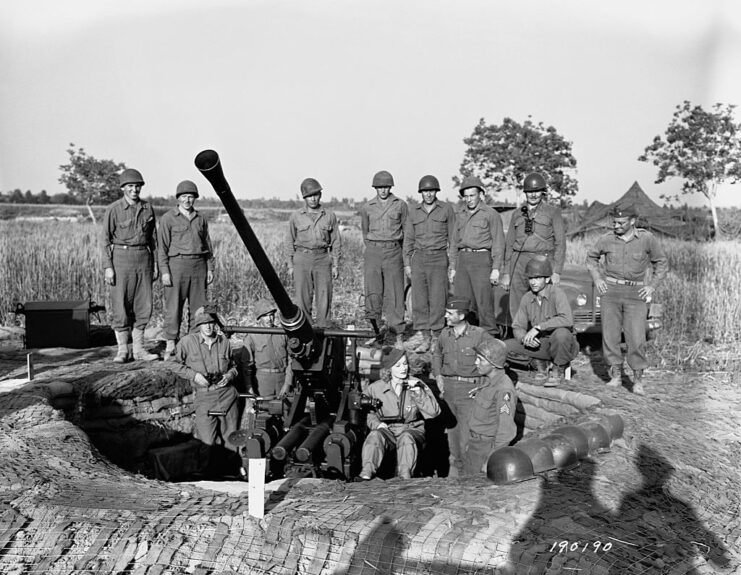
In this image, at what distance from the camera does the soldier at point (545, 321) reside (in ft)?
24.3

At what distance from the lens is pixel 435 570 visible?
3.89 meters

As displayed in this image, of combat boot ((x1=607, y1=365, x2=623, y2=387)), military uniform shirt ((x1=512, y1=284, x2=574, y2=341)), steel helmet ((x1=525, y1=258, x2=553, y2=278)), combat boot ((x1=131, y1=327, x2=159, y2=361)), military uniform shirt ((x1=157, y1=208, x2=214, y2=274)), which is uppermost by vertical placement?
military uniform shirt ((x1=157, y1=208, x2=214, y2=274))

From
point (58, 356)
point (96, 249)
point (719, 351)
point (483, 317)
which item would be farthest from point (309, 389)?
point (96, 249)

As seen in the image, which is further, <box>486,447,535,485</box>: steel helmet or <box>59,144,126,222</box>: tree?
<box>59,144,126,222</box>: tree

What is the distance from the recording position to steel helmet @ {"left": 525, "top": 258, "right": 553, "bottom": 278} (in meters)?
7.40

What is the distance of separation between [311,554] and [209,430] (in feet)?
13.8

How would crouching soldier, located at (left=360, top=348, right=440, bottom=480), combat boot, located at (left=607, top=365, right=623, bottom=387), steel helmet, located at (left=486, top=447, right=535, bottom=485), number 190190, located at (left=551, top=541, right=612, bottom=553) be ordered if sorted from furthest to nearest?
combat boot, located at (left=607, top=365, right=623, bottom=387) < crouching soldier, located at (left=360, top=348, right=440, bottom=480) < steel helmet, located at (left=486, top=447, right=535, bottom=485) < number 190190, located at (left=551, top=541, right=612, bottom=553)

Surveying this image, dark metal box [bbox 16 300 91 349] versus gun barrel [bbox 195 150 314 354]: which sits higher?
gun barrel [bbox 195 150 314 354]

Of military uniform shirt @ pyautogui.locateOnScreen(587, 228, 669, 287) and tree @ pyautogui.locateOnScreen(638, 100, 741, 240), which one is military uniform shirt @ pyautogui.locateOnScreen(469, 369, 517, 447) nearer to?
military uniform shirt @ pyautogui.locateOnScreen(587, 228, 669, 287)

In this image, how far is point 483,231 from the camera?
8312 mm

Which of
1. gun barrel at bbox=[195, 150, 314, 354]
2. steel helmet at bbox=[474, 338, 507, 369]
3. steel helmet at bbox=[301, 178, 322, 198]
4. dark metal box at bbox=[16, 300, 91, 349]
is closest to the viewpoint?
gun barrel at bbox=[195, 150, 314, 354]

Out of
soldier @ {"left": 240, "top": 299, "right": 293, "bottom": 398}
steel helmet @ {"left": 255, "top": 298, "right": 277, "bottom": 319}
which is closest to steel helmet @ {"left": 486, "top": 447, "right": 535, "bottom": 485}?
steel helmet @ {"left": 255, "top": 298, "right": 277, "bottom": 319}

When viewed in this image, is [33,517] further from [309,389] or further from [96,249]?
[96,249]

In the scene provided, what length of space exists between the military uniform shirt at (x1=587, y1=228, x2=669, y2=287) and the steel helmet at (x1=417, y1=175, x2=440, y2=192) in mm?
2004
